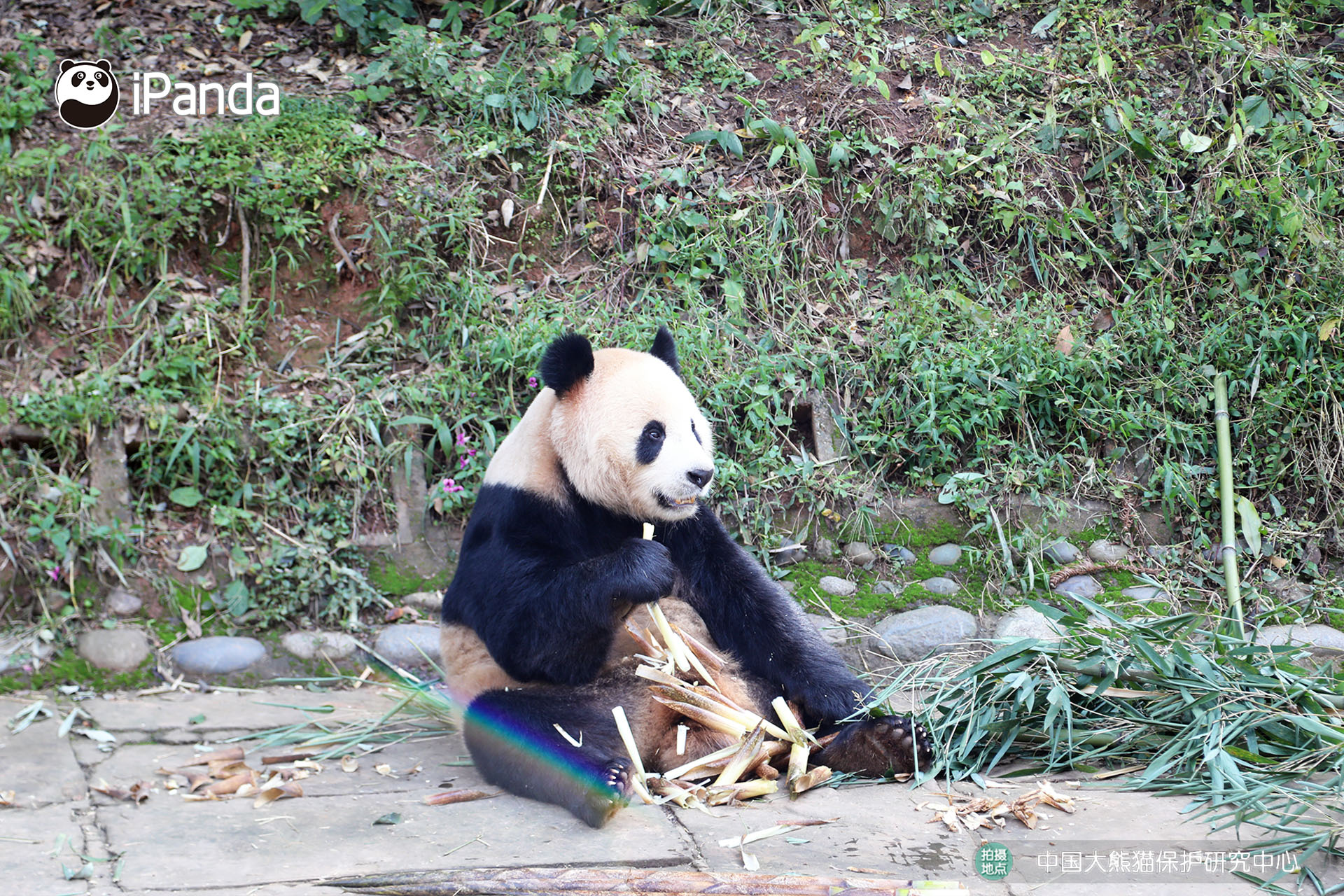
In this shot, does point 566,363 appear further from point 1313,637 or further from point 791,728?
point 1313,637

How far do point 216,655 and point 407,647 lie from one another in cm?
86

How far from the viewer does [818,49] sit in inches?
272

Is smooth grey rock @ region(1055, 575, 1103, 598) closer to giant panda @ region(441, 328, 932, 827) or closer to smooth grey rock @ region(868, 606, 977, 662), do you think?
smooth grey rock @ region(868, 606, 977, 662)

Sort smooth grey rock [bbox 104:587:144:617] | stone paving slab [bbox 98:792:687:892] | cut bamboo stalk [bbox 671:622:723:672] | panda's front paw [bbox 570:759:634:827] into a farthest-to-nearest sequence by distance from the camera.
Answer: smooth grey rock [bbox 104:587:144:617] < cut bamboo stalk [bbox 671:622:723:672] < panda's front paw [bbox 570:759:634:827] < stone paving slab [bbox 98:792:687:892]

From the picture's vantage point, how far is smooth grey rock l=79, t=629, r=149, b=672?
4754 mm

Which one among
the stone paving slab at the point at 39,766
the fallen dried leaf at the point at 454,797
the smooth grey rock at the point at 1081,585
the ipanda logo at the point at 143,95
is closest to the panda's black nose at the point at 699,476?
the fallen dried leaf at the point at 454,797

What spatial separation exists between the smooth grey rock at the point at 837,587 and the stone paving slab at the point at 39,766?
3.25 m

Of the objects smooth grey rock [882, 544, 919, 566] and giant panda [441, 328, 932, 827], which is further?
smooth grey rock [882, 544, 919, 566]

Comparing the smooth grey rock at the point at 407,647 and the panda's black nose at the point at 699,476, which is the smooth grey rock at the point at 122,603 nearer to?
the smooth grey rock at the point at 407,647

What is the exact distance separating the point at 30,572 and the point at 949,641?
168 inches

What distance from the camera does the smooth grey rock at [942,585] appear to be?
17.0 feet

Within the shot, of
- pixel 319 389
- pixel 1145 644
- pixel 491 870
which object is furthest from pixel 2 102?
pixel 1145 644

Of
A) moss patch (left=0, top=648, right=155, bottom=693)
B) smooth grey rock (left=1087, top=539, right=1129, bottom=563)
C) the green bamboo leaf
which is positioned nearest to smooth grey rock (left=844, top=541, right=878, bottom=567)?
smooth grey rock (left=1087, top=539, right=1129, bottom=563)

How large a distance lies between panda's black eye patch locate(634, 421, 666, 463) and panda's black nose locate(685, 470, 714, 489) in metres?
0.15
